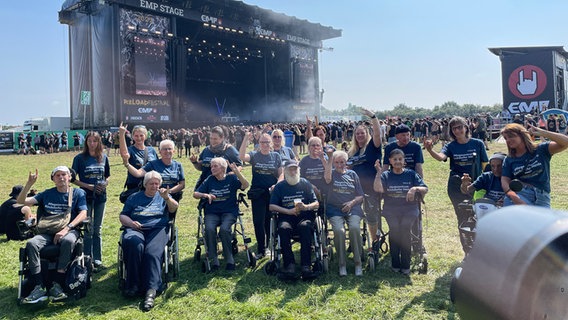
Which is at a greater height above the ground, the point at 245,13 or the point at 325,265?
the point at 245,13

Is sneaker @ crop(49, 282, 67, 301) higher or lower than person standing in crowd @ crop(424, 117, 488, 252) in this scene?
lower

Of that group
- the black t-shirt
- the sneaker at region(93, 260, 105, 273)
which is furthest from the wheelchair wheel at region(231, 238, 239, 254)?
the black t-shirt

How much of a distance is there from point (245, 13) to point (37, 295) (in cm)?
3443

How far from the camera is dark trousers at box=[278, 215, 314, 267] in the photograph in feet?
15.1

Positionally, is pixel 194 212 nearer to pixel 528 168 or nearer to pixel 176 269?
pixel 176 269

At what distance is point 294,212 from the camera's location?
478cm

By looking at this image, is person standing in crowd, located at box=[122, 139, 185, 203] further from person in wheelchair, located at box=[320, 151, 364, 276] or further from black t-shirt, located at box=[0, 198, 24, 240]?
black t-shirt, located at box=[0, 198, 24, 240]

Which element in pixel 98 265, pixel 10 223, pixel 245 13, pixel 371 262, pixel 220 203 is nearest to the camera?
pixel 371 262

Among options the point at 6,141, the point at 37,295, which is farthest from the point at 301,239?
the point at 6,141

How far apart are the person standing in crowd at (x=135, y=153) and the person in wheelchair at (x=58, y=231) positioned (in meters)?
0.60

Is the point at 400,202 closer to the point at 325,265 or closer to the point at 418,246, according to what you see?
the point at 418,246

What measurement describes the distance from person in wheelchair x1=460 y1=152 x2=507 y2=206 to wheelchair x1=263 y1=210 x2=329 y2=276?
1.69 meters

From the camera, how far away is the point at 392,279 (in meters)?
4.50

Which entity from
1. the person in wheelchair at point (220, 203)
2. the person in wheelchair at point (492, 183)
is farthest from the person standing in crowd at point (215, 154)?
the person in wheelchair at point (492, 183)
